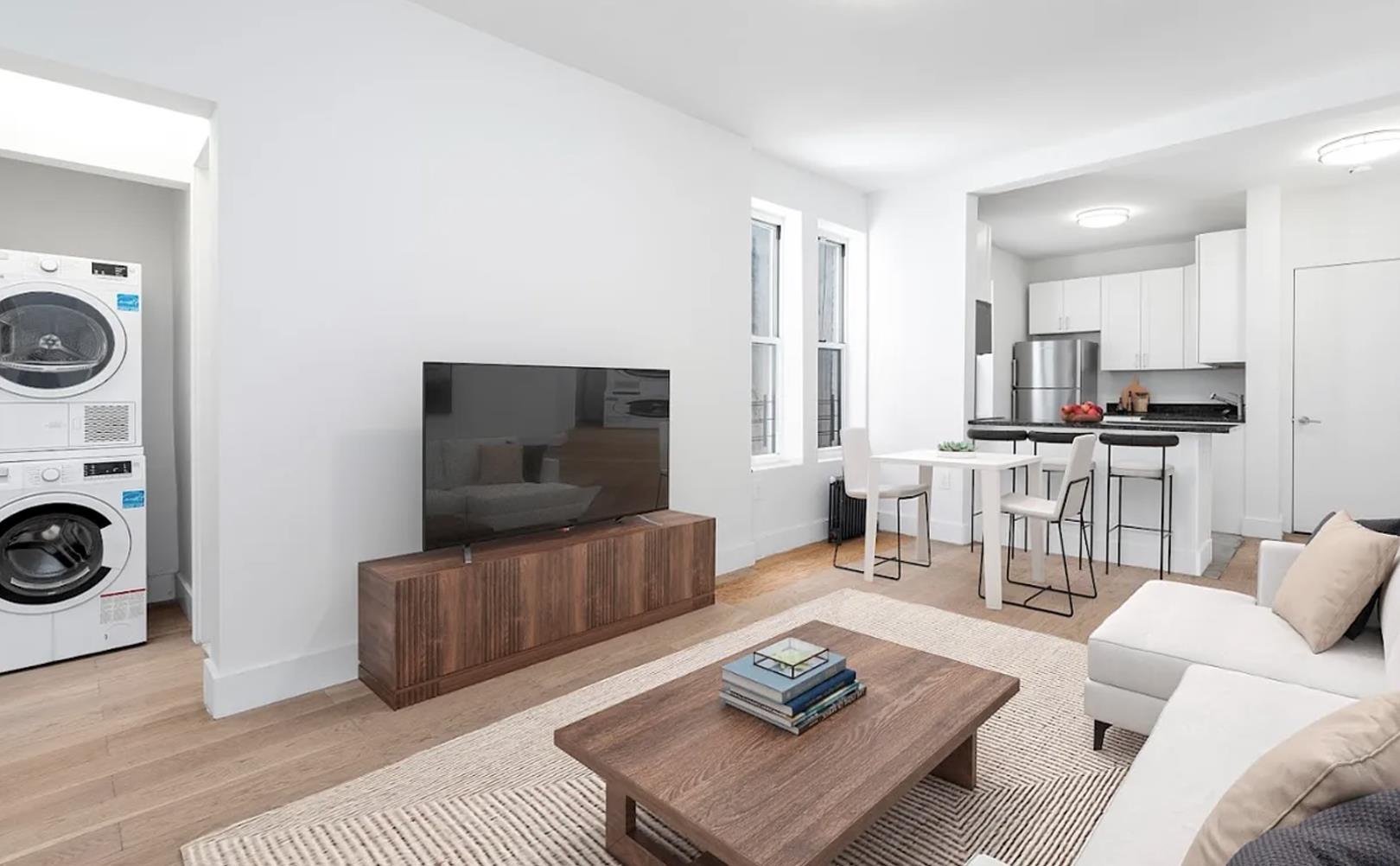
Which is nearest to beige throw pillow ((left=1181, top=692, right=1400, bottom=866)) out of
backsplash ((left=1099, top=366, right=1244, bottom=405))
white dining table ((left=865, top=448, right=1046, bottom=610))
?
white dining table ((left=865, top=448, right=1046, bottom=610))

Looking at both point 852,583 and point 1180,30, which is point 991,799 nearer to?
point 852,583

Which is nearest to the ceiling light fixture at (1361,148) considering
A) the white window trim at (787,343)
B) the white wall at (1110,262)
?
the white wall at (1110,262)

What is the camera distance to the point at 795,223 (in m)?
5.14

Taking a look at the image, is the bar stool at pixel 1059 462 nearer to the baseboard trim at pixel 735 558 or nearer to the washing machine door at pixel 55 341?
the baseboard trim at pixel 735 558

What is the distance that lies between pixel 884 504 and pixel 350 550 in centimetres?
414

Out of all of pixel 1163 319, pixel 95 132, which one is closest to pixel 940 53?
pixel 95 132

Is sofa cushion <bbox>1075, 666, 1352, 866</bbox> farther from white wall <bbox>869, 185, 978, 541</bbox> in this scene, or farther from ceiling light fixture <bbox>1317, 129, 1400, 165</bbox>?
ceiling light fixture <bbox>1317, 129, 1400, 165</bbox>

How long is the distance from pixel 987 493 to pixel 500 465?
8.28 feet

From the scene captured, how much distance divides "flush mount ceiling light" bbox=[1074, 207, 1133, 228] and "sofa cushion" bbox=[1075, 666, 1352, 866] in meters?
5.06

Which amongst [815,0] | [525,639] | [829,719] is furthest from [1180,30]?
[525,639]

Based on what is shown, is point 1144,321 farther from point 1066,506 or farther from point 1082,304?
point 1066,506

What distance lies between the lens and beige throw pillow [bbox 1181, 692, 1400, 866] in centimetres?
89

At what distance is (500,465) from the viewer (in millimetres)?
2939

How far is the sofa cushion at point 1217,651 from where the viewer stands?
1891 millimetres
